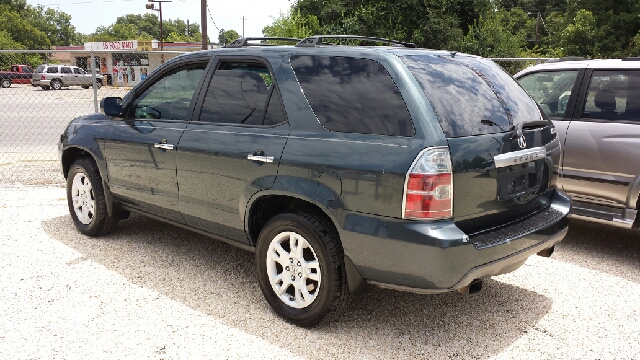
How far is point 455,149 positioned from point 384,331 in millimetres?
1311

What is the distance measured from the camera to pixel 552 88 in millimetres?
5453

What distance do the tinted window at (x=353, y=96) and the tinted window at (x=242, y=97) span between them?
0.27 meters

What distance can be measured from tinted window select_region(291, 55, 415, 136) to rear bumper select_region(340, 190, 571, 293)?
54 cm

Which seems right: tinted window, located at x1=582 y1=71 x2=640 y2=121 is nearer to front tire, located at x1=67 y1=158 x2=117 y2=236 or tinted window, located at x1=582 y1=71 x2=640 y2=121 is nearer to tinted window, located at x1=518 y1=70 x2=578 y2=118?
tinted window, located at x1=518 y1=70 x2=578 y2=118

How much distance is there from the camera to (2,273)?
4.38 metres

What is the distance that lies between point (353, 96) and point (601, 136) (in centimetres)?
279

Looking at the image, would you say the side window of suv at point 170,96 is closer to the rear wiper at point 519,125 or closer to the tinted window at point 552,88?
the rear wiper at point 519,125

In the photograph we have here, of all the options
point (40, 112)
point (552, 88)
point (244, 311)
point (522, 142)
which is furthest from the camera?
point (40, 112)

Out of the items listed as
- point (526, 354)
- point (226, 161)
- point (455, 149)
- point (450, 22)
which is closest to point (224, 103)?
point (226, 161)

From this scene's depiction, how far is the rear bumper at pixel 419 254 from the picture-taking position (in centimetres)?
288

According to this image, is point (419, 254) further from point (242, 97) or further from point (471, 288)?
point (242, 97)

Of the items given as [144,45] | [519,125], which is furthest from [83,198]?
[144,45]

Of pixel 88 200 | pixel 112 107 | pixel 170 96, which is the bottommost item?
pixel 88 200

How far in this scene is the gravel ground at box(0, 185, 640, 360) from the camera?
10.7 ft
